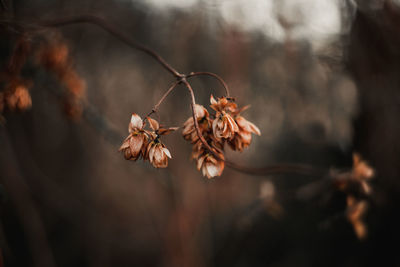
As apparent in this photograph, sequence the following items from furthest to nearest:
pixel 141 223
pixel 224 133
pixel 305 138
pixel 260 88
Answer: pixel 141 223 < pixel 260 88 < pixel 305 138 < pixel 224 133

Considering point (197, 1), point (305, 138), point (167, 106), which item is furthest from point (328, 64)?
point (167, 106)

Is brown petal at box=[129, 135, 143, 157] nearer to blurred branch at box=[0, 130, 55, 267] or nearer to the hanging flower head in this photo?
the hanging flower head

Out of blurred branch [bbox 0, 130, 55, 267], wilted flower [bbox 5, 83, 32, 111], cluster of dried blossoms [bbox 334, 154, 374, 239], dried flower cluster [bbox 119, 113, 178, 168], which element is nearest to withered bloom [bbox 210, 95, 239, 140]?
dried flower cluster [bbox 119, 113, 178, 168]

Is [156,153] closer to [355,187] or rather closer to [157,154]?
[157,154]

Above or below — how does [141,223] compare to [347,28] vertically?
below

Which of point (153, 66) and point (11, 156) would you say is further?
point (153, 66)

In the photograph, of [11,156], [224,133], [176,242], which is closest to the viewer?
[224,133]

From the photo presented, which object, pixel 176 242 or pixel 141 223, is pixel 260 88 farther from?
pixel 141 223

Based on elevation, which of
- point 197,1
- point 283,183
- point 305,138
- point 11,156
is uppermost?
point 197,1
